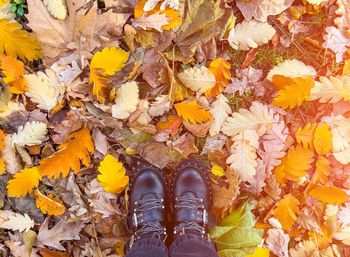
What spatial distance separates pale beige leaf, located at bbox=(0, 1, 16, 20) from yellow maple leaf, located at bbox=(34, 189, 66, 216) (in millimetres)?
1091

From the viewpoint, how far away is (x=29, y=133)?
1.89 metres

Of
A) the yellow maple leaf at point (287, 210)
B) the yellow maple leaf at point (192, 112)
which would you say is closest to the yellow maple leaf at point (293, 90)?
the yellow maple leaf at point (192, 112)

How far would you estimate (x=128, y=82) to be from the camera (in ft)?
6.15

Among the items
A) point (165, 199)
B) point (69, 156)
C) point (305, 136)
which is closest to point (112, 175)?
point (69, 156)

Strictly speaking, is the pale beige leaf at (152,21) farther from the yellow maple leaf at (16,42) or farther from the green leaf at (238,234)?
the green leaf at (238,234)

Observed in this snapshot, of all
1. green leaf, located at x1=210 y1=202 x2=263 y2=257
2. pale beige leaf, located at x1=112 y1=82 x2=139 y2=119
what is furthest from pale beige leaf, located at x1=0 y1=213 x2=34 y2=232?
green leaf, located at x1=210 y1=202 x2=263 y2=257

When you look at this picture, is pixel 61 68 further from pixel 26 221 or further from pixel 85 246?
pixel 85 246

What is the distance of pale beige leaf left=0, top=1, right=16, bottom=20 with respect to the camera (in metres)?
1.83

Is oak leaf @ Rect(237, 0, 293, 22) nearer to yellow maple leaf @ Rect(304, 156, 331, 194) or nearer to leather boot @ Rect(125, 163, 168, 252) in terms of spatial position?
yellow maple leaf @ Rect(304, 156, 331, 194)

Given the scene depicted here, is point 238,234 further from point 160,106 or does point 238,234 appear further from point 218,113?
point 160,106

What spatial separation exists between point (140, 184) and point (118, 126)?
1.40 feet

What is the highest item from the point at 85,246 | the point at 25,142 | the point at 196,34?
the point at 196,34

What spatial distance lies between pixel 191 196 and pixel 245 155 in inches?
17.8

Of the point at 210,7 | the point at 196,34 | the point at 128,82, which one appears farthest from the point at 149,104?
the point at 210,7
